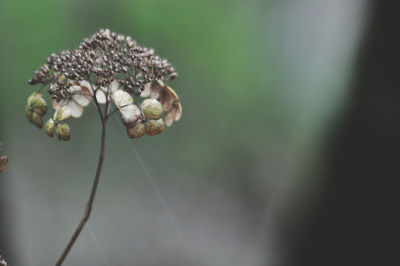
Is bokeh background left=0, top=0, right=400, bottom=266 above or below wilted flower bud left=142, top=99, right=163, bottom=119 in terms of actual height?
above

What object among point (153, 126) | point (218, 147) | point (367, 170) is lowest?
point (153, 126)

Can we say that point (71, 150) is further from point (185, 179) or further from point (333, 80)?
point (333, 80)

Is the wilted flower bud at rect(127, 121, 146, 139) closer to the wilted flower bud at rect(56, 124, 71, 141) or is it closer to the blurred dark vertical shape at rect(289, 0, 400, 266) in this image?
the wilted flower bud at rect(56, 124, 71, 141)

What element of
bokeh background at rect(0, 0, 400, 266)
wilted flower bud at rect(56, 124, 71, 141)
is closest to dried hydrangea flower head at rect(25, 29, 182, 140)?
wilted flower bud at rect(56, 124, 71, 141)

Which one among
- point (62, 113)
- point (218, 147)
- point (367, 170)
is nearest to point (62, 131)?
point (62, 113)

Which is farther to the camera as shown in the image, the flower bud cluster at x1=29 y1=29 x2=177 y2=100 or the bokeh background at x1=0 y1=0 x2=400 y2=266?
the bokeh background at x1=0 y1=0 x2=400 y2=266

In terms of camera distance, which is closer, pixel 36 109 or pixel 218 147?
pixel 36 109

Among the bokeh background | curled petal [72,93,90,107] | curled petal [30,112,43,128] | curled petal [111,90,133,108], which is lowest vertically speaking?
curled petal [111,90,133,108]

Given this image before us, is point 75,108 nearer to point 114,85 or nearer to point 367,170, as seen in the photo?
point 114,85

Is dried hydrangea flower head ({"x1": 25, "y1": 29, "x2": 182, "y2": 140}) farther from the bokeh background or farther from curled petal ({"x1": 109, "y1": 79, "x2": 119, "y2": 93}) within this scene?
the bokeh background
